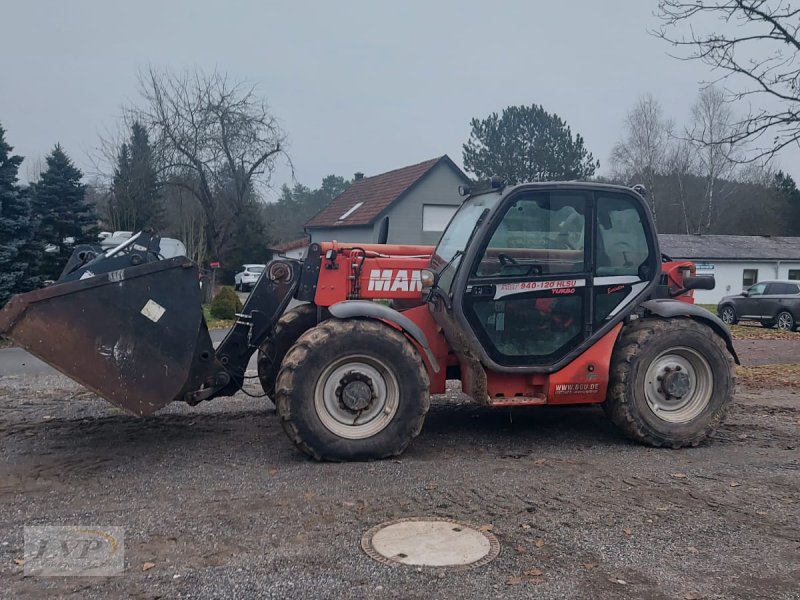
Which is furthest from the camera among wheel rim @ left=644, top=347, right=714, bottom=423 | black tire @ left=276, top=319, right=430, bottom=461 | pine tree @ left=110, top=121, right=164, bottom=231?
pine tree @ left=110, top=121, right=164, bottom=231

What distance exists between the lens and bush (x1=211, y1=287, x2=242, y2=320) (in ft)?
63.8

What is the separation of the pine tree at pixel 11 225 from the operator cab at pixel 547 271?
12.5 meters

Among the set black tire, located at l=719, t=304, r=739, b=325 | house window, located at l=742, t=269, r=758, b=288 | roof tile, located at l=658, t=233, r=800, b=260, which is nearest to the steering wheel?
black tire, located at l=719, t=304, r=739, b=325

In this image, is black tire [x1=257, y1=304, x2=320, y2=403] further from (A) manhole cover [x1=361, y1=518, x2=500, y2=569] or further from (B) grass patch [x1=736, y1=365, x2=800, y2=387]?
(B) grass patch [x1=736, y1=365, x2=800, y2=387]

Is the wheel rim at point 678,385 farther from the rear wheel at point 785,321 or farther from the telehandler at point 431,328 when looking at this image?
the rear wheel at point 785,321

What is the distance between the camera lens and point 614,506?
5164 mm

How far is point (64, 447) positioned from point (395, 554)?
369 cm

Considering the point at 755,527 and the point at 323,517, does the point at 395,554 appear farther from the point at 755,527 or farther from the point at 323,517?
the point at 755,527

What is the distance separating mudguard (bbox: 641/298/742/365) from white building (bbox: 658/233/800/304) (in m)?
31.4

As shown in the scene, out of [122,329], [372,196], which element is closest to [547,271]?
[122,329]

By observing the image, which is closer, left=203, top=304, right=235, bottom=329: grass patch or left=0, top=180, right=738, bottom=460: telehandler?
left=0, top=180, right=738, bottom=460: telehandler

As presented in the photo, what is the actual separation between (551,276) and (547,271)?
0.06 meters

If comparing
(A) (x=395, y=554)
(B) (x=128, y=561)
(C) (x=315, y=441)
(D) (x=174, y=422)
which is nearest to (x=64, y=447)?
(D) (x=174, y=422)

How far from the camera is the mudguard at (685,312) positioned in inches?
267
